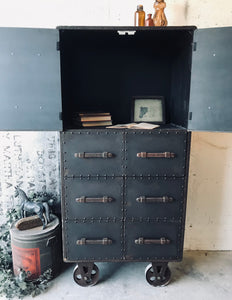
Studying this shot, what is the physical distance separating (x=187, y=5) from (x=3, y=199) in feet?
7.26

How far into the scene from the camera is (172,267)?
2.05 meters

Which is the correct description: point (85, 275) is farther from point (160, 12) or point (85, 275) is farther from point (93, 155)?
point (160, 12)

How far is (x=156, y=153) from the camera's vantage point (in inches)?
62.7

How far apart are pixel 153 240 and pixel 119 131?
31.3 inches

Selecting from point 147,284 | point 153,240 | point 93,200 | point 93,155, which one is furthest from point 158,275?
point 93,155

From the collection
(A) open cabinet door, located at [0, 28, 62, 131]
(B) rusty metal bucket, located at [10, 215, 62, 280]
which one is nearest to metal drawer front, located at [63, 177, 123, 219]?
(B) rusty metal bucket, located at [10, 215, 62, 280]

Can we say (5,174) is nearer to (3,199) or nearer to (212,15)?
(3,199)

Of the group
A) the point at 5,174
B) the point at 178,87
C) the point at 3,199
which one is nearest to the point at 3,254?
the point at 3,199

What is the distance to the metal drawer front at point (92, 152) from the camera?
159cm

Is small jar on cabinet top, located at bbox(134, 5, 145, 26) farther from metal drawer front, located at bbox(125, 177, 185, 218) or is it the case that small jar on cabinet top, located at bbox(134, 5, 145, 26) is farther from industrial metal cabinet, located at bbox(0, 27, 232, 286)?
metal drawer front, located at bbox(125, 177, 185, 218)

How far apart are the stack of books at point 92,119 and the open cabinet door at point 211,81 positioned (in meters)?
0.63

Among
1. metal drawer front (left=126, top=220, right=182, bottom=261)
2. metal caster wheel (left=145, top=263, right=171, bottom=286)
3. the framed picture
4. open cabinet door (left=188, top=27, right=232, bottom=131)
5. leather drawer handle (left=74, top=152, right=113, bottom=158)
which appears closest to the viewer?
open cabinet door (left=188, top=27, right=232, bottom=131)

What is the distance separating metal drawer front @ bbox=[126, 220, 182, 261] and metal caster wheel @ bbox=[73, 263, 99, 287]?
30 cm

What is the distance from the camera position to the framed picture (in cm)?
199
